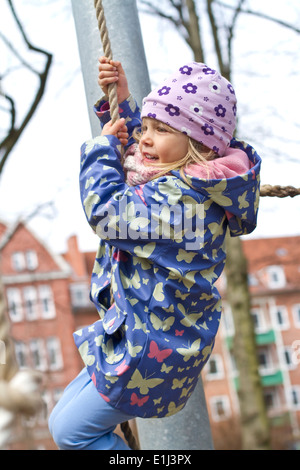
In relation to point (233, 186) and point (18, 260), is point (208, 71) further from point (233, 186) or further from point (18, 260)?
point (18, 260)

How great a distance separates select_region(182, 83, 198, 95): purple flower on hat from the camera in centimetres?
160

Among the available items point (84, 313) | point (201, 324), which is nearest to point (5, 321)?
point (201, 324)

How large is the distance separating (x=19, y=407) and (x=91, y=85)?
1323 mm

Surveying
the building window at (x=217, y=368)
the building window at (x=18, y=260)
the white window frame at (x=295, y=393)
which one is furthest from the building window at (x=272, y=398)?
the building window at (x=18, y=260)

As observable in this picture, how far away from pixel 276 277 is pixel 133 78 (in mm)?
26106

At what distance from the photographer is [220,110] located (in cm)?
161

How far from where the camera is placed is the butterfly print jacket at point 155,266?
1.50 metres

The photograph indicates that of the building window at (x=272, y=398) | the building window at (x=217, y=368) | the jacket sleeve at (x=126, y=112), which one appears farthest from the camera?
the building window at (x=272, y=398)

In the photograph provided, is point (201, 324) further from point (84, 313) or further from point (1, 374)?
point (84, 313)

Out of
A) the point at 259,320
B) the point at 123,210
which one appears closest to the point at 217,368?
the point at 259,320

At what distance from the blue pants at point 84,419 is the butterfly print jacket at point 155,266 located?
43 mm

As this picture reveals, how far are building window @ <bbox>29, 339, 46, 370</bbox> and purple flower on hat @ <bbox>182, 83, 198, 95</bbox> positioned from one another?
2115 centimetres

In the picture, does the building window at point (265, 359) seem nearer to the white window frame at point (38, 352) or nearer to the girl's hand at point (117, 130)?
the white window frame at point (38, 352)

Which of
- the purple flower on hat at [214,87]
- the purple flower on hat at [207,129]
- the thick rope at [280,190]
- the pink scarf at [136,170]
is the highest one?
the purple flower on hat at [214,87]
